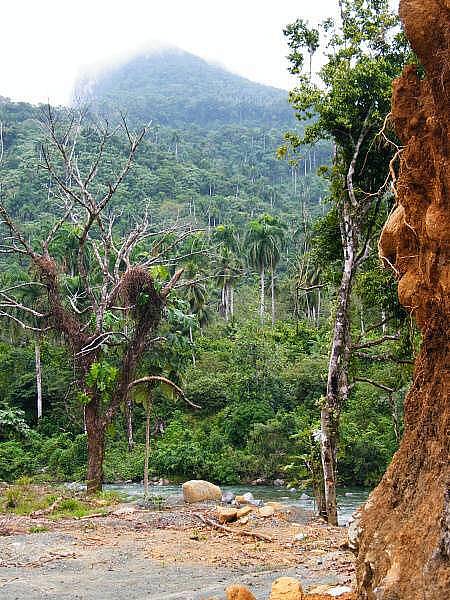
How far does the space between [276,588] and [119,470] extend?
26816mm

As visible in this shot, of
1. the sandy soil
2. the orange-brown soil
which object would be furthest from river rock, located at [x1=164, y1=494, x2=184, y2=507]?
the orange-brown soil

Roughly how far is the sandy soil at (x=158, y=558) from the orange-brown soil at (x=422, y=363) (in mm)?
2454

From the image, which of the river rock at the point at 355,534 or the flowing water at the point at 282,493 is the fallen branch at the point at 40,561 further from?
the flowing water at the point at 282,493

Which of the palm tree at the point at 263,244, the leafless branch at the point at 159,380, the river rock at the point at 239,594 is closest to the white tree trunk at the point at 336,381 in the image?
the river rock at the point at 239,594

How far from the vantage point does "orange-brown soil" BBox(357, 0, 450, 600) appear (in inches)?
149

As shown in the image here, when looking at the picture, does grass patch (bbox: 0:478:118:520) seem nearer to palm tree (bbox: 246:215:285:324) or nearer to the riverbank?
the riverbank

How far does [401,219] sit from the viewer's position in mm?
5238

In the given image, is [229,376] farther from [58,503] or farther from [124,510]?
[124,510]

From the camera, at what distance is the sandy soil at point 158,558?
7.30 meters

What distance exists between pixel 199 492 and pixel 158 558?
25.7ft

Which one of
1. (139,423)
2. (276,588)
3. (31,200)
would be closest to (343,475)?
(139,423)

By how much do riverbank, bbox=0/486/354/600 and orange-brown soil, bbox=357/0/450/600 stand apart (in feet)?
7.49

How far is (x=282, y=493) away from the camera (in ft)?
84.5

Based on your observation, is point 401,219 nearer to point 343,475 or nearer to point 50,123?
point 50,123
